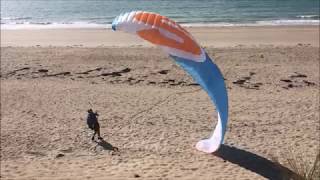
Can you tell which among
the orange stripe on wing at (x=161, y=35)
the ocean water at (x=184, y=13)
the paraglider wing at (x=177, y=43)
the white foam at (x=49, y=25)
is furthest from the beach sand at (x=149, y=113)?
the white foam at (x=49, y=25)

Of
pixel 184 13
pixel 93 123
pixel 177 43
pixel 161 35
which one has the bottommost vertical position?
pixel 184 13

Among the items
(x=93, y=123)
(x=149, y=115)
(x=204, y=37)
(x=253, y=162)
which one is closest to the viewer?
(x=253, y=162)

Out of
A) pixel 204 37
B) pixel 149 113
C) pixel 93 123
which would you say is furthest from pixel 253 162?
pixel 204 37

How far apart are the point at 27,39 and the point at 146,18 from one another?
2283cm

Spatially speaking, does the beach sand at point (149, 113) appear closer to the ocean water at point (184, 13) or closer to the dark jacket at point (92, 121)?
the dark jacket at point (92, 121)

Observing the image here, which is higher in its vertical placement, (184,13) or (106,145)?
(106,145)

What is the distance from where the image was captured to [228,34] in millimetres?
29344

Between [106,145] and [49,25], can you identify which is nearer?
[106,145]

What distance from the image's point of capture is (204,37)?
28703 millimetres

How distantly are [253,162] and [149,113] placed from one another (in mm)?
4165

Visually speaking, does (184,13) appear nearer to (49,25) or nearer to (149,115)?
(49,25)

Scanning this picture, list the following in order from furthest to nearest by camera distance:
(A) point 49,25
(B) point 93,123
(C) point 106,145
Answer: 1. (A) point 49,25
2. (B) point 93,123
3. (C) point 106,145

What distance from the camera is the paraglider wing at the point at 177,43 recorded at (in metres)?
9.13

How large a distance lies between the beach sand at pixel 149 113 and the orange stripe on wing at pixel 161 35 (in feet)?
7.46
